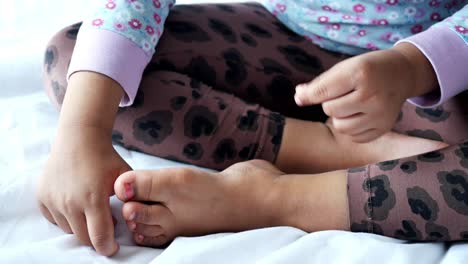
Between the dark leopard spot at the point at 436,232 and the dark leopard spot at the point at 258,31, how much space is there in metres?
0.38

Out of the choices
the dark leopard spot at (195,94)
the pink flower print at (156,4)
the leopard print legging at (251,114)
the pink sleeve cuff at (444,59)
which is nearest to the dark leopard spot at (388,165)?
the leopard print legging at (251,114)

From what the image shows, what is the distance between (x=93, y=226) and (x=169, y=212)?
0.24ft

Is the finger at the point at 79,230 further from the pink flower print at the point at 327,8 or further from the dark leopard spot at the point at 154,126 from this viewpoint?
the pink flower print at the point at 327,8

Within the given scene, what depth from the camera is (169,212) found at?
0.56 meters

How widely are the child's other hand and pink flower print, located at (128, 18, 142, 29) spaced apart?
148 mm

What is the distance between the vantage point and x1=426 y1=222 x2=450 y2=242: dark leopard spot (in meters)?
0.53

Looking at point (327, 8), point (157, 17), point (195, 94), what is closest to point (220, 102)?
point (195, 94)

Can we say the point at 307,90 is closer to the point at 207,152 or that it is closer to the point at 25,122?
the point at 207,152

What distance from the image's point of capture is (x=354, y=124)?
558mm

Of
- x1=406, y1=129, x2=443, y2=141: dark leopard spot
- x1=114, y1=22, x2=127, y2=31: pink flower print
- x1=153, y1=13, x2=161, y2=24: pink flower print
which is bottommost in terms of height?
x1=406, y1=129, x2=443, y2=141: dark leopard spot

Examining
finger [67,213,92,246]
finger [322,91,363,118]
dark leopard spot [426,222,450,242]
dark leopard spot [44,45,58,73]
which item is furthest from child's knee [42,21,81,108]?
dark leopard spot [426,222,450,242]

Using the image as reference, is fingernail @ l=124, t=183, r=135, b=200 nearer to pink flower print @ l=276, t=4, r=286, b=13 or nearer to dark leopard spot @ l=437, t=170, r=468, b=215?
dark leopard spot @ l=437, t=170, r=468, b=215

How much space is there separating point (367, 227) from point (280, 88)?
267 mm

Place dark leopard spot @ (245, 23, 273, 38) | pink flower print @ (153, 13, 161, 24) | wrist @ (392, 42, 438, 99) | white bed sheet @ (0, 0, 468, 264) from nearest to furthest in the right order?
white bed sheet @ (0, 0, 468, 264) < wrist @ (392, 42, 438, 99) < pink flower print @ (153, 13, 161, 24) < dark leopard spot @ (245, 23, 273, 38)
